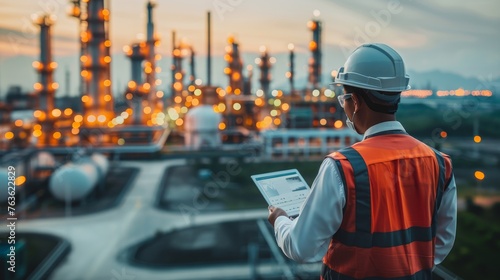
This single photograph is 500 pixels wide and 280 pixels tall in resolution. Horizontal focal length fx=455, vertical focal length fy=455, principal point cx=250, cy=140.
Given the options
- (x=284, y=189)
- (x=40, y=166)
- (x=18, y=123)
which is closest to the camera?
(x=284, y=189)

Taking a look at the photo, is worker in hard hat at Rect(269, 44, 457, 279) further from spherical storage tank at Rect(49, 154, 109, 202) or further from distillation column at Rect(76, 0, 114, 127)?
distillation column at Rect(76, 0, 114, 127)

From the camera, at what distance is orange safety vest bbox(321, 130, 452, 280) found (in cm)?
139

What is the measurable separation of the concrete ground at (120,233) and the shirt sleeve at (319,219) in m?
7.00

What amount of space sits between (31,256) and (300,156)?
16.1 metres

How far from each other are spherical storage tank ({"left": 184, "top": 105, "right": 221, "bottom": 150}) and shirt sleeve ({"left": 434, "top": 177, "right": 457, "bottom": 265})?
78.7ft

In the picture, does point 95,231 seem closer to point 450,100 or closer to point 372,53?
point 372,53

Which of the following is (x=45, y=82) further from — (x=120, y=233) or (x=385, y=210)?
(x=385, y=210)

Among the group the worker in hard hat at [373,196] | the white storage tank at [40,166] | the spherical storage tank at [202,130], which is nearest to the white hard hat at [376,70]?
the worker in hard hat at [373,196]

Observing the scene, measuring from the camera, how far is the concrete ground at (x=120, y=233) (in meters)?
8.44

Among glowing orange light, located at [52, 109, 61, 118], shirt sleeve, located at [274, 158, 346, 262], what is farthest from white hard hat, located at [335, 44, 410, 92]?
glowing orange light, located at [52, 109, 61, 118]

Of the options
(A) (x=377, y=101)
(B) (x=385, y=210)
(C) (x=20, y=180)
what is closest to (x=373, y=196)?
(B) (x=385, y=210)

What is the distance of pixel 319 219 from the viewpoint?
4.60 ft

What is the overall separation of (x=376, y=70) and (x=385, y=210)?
0.47 metres

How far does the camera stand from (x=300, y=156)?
23.7m
